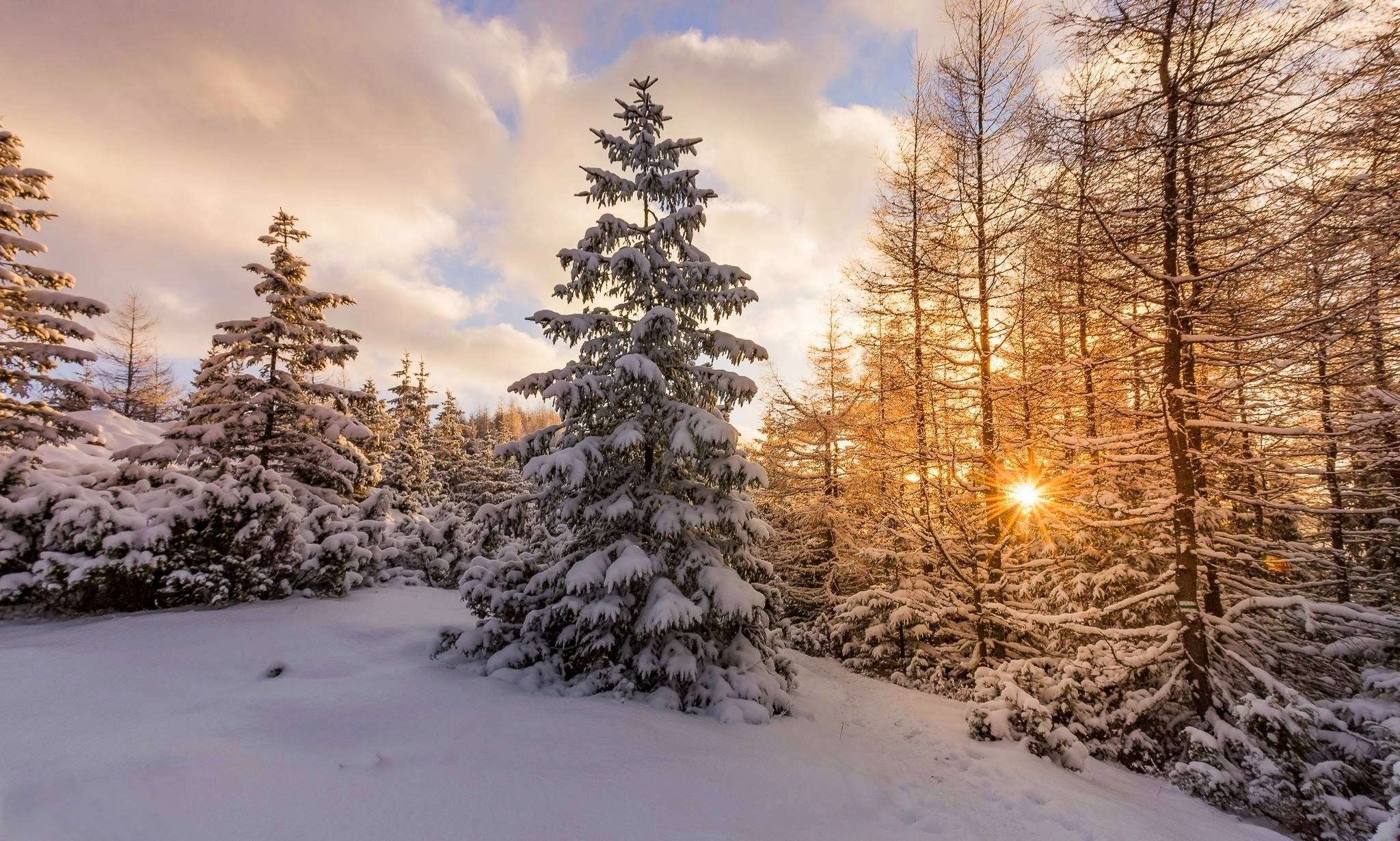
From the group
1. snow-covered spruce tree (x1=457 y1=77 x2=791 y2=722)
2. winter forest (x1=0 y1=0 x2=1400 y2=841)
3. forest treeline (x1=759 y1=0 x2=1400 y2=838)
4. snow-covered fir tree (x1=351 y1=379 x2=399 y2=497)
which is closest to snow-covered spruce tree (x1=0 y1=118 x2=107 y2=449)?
winter forest (x1=0 y1=0 x2=1400 y2=841)

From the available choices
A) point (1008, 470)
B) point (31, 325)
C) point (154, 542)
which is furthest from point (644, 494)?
point (31, 325)

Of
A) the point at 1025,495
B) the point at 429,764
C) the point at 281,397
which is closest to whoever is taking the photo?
the point at 429,764

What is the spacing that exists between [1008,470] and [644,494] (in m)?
6.52

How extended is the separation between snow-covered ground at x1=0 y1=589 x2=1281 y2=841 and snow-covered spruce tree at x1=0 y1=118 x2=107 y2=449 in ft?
17.4

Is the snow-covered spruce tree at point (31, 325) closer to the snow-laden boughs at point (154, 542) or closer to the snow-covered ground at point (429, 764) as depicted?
the snow-laden boughs at point (154, 542)

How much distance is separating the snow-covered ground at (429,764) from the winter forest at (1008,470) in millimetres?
211

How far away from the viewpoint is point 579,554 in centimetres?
794

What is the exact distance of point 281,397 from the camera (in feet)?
40.9

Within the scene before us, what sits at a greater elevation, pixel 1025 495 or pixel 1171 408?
pixel 1171 408

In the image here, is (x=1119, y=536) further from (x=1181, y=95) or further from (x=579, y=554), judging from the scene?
(x=579, y=554)

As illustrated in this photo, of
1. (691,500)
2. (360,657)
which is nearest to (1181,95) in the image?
(691,500)

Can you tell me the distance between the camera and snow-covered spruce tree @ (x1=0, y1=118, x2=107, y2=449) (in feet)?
35.6

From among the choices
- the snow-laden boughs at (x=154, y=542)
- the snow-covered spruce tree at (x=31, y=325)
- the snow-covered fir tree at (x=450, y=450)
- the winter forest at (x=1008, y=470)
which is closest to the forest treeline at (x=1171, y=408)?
the winter forest at (x=1008, y=470)

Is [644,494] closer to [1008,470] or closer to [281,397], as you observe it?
[1008,470]
